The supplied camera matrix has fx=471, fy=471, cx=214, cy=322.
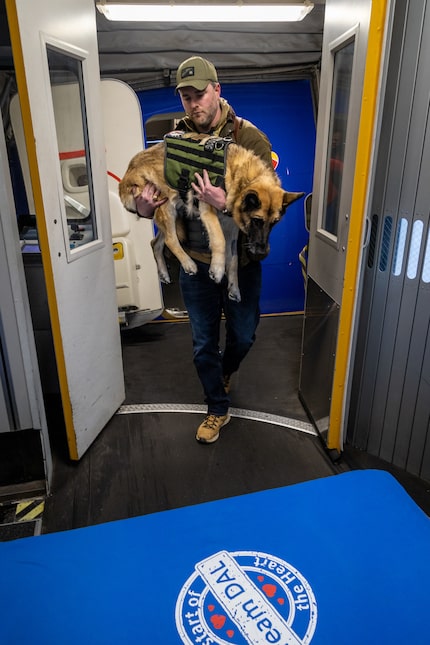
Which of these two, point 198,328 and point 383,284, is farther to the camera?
point 198,328

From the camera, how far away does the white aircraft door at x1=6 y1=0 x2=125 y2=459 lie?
190 centimetres

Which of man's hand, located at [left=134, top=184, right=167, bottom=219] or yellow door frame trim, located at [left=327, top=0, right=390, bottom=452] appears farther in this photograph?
man's hand, located at [left=134, top=184, right=167, bottom=219]

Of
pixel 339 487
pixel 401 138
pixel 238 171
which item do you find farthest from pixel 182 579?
pixel 401 138

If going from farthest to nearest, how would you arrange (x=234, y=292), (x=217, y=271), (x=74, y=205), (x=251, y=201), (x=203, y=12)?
1. (x=203, y=12)
2. (x=74, y=205)
3. (x=234, y=292)
4. (x=217, y=271)
5. (x=251, y=201)

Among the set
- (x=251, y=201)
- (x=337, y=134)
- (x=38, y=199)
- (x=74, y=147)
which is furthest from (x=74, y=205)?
(x=337, y=134)

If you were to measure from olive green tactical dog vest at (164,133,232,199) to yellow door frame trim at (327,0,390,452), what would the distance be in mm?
566

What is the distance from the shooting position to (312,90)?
12.9 feet

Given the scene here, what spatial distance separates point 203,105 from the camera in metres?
2.01

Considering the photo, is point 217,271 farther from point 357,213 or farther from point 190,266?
point 357,213

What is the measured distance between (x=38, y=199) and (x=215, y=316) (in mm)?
1064

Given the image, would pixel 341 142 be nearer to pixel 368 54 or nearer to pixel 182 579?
pixel 368 54

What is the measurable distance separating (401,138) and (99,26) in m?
2.46

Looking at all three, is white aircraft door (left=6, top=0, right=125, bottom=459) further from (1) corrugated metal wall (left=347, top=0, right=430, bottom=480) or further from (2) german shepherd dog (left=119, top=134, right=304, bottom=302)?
(1) corrugated metal wall (left=347, top=0, right=430, bottom=480)

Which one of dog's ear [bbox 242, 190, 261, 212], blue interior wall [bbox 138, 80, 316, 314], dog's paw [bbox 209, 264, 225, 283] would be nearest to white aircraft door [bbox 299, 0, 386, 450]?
dog's ear [bbox 242, 190, 261, 212]
